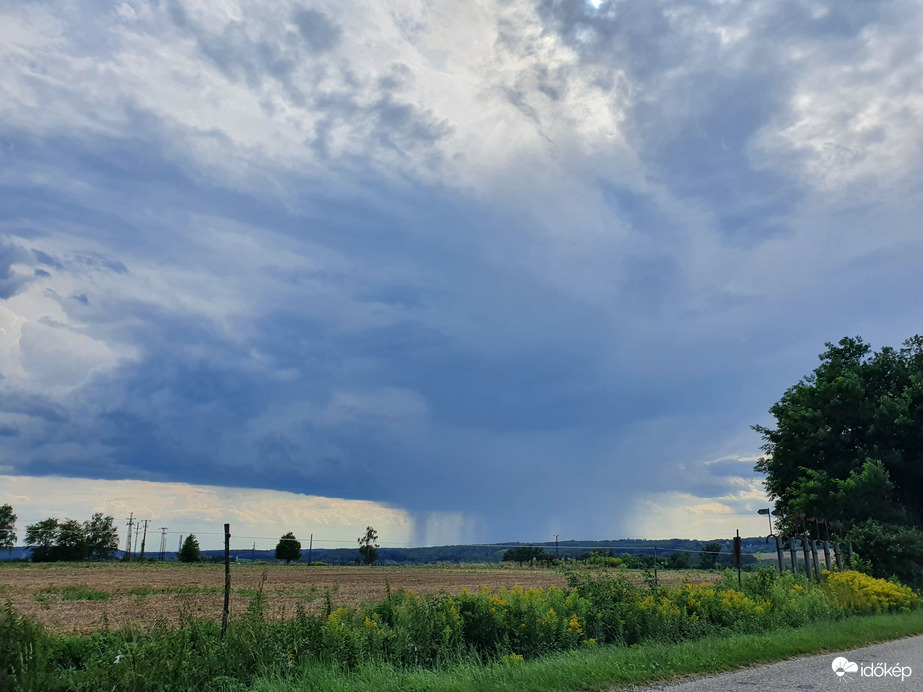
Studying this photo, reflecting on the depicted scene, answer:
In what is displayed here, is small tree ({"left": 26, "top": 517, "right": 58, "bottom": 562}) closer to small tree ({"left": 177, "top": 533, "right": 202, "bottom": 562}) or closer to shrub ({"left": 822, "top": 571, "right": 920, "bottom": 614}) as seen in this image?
small tree ({"left": 177, "top": 533, "right": 202, "bottom": 562})

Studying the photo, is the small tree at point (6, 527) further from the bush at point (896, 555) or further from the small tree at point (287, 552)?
the bush at point (896, 555)

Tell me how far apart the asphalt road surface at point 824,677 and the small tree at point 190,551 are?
11517 centimetres

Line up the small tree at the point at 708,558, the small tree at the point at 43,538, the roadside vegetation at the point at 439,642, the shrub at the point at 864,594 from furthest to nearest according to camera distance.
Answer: the small tree at the point at 43,538
the small tree at the point at 708,558
the shrub at the point at 864,594
the roadside vegetation at the point at 439,642

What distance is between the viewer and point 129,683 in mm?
8703

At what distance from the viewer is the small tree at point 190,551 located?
363ft

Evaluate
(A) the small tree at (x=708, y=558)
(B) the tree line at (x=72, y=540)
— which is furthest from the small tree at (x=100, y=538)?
(A) the small tree at (x=708, y=558)

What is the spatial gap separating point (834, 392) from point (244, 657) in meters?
33.7

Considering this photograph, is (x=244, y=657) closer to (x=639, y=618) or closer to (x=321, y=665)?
(x=321, y=665)

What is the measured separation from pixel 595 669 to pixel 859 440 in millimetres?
30873

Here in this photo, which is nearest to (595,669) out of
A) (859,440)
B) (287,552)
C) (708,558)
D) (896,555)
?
(896,555)

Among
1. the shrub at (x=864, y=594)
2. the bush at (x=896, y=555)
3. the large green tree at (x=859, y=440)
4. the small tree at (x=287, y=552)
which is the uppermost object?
the large green tree at (x=859, y=440)

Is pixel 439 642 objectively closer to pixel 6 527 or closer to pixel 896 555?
pixel 896 555

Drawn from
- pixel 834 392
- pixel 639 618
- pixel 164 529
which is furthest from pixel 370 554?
pixel 639 618

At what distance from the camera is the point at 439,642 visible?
40.3ft
